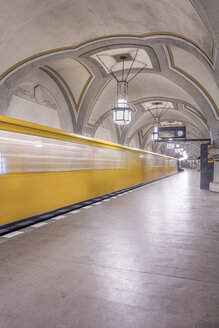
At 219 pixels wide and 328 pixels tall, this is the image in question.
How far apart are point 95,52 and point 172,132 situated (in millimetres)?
8829

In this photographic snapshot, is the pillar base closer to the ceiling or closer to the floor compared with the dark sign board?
closer to the floor

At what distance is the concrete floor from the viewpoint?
1876 millimetres

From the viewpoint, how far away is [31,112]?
11.4 meters

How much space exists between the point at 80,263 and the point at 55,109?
11.0m

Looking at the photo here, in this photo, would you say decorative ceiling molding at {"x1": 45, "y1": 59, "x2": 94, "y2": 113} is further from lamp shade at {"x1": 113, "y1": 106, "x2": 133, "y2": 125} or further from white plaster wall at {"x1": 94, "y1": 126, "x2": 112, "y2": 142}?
white plaster wall at {"x1": 94, "y1": 126, "x2": 112, "y2": 142}

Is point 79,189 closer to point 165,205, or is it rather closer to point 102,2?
point 165,205

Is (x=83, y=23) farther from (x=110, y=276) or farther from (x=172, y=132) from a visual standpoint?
(x=172, y=132)

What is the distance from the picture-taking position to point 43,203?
5.31m

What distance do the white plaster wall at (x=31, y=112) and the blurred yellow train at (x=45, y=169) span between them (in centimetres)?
445

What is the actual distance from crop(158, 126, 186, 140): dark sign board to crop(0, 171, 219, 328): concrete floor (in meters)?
12.3

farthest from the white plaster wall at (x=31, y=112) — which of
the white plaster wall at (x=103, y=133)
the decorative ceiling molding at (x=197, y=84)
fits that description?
the decorative ceiling molding at (x=197, y=84)

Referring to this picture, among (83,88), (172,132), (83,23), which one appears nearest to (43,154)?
(83,23)

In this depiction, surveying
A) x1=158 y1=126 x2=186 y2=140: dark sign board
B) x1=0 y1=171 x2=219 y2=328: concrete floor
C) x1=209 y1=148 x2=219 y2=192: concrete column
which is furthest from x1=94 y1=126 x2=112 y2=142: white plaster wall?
x1=0 y1=171 x2=219 y2=328: concrete floor

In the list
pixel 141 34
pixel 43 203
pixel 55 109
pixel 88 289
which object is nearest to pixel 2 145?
pixel 43 203
